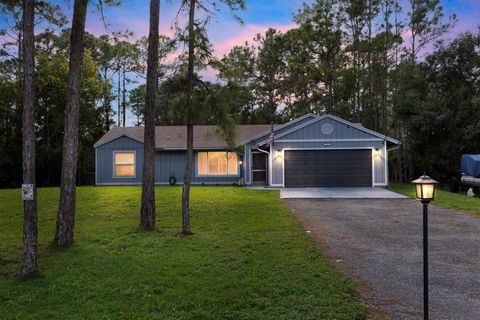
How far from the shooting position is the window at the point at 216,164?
838 inches

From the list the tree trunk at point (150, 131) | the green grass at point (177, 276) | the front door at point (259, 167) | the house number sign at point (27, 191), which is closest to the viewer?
the green grass at point (177, 276)

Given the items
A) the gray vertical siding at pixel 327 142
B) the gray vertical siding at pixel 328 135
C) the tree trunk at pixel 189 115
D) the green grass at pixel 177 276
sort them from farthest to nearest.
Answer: the gray vertical siding at pixel 328 135 → the gray vertical siding at pixel 327 142 → the tree trunk at pixel 189 115 → the green grass at pixel 177 276

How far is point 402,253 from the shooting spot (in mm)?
6473

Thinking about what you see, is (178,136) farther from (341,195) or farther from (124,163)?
(341,195)

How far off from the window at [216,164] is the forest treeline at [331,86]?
14.3ft

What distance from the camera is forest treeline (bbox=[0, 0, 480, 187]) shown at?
2547cm

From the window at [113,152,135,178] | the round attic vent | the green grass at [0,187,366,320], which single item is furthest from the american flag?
the green grass at [0,187,366,320]

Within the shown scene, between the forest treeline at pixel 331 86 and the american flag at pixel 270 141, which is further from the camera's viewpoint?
the forest treeline at pixel 331 86

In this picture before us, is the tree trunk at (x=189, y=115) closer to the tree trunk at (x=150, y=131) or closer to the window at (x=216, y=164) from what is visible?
the tree trunk at (x=150, y=131)

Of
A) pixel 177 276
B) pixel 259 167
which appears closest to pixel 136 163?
pixel 259 167

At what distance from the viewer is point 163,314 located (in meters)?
3.82

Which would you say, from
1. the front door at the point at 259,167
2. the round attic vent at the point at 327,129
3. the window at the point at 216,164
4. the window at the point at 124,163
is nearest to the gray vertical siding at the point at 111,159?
the window at the point at 124,163

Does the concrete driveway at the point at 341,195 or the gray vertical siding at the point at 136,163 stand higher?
the gray vertical siding at the point at 136,163

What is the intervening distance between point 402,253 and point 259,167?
1473 cm
